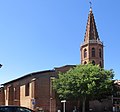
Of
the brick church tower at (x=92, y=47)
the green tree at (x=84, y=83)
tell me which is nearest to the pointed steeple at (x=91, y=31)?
the brick church tower at (x=92, y=47)

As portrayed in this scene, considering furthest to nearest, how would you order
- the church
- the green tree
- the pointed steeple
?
the pointed steeple
the church
the green tree

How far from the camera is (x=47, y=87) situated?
2537 inches

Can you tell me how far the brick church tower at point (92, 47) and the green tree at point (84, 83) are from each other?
16573mm

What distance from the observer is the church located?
63844 mm

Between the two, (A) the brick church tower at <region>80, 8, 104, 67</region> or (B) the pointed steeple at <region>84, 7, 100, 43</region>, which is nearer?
(A) the brick church tower at <region>80, 8, 104, 67</region>

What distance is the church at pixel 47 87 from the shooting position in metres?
63.8

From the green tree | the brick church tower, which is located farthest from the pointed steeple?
the green tree

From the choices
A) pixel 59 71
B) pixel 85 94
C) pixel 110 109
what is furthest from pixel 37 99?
pixel 110 109

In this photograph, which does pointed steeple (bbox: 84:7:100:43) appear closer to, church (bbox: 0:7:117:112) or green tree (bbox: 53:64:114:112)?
church (bbox: 0:7:117:112)

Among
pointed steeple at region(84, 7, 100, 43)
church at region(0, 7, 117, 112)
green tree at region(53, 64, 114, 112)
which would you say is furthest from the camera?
pointed steeple at region(84, 7, 100, 43)

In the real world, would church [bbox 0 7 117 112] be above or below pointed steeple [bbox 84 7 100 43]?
below

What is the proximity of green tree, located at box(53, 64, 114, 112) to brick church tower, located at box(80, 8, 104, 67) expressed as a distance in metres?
16.6

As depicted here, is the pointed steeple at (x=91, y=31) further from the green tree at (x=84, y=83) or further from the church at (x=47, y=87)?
the green tree at (x=84, y=83)

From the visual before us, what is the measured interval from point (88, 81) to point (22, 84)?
18888mm
